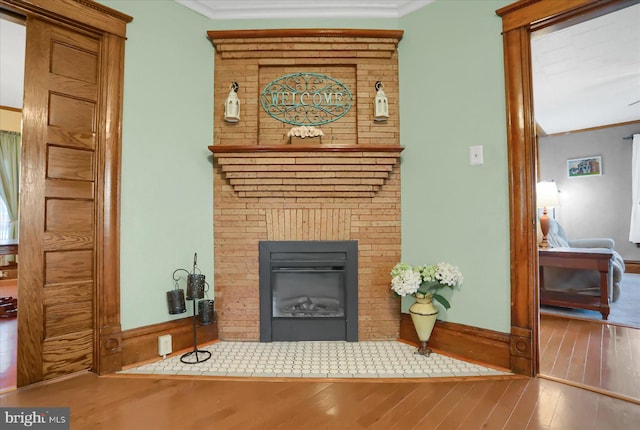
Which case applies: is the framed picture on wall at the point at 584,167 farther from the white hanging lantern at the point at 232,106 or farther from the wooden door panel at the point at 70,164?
the wooden door panel at the point at 70,164

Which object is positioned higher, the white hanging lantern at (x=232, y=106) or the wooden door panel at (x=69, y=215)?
the white hanging lantern at (x=232, y=106)

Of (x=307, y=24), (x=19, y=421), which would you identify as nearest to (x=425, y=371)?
(x=19, y=421)

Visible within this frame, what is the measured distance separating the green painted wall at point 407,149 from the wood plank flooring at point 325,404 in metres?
0.44

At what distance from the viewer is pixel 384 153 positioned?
2422 millimetres

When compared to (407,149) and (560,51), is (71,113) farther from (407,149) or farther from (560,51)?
(560,51)

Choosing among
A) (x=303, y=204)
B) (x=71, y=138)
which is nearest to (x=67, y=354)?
(x=71, y=138)

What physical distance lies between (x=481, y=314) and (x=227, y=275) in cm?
193

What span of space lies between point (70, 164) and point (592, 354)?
3.84 metres

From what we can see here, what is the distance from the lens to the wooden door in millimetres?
1910

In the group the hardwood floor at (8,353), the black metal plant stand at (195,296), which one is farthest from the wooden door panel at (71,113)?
the hardwood floor at (8,353)

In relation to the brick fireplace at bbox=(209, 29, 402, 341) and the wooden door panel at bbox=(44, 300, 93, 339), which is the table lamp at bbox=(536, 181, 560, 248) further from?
the wooden door panel at bbox=(44, 300, 93, 339)

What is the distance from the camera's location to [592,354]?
2.32 meters

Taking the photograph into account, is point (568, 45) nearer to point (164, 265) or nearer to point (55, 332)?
point (164, 265)

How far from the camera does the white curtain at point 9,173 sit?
4840 millimetres
